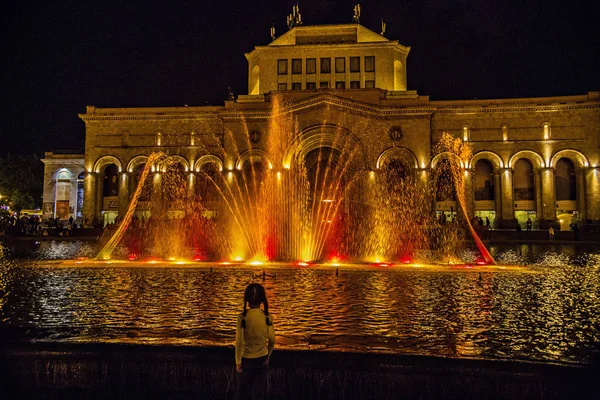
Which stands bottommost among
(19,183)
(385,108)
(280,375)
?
(280,375)

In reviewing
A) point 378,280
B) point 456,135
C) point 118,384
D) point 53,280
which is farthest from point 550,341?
point 456,135

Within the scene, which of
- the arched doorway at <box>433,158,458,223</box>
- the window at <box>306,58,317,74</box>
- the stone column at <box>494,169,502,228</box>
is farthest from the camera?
the window at <box>306,58,317,74</box>

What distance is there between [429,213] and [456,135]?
733 cm

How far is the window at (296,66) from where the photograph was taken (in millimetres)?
43656

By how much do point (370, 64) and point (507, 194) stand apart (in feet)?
52.1

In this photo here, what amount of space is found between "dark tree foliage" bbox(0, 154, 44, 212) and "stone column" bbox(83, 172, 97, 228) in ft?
70.9

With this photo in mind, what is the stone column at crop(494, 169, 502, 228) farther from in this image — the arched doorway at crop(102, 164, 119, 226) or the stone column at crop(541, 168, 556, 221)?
the arched doorway at crop(102, 164, 119, 226)

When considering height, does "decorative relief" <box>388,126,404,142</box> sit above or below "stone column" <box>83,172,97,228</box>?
above

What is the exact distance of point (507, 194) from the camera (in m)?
40.1

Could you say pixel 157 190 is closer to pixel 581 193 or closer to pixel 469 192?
pixel 469 192

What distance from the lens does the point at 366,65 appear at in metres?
43.3

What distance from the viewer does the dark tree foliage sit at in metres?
59.9

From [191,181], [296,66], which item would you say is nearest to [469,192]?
[296,66]

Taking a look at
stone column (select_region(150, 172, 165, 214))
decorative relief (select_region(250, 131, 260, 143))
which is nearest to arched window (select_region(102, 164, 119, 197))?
stone column (select_region(150, 172, 165, 214))
